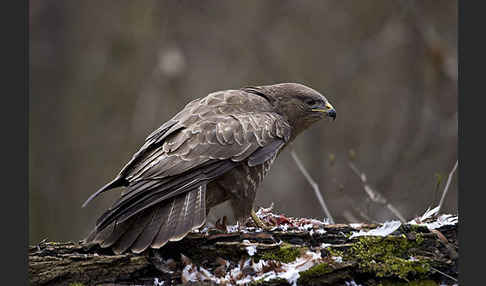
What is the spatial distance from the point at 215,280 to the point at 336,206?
466 cm

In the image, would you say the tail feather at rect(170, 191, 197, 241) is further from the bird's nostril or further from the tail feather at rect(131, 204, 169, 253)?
the bird's nostril

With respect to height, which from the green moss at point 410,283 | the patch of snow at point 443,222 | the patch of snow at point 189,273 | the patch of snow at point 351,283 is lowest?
the patch of snow at point 189,273

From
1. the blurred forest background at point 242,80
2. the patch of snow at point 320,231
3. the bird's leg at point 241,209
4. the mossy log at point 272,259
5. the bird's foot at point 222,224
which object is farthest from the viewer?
the blurred forest background at point 242,80

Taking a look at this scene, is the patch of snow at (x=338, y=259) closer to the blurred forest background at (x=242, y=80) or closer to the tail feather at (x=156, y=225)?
the tail feather at (x=156, y=225)

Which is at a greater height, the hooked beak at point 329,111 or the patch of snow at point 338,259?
the hooked beak at point 329,111

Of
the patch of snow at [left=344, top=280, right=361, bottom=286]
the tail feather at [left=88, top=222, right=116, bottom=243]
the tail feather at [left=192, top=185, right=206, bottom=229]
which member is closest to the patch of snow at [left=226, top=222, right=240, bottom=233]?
the tail feather at [left=192, top=185, right=206, bottom=229]

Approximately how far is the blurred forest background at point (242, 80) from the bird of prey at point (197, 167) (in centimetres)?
390

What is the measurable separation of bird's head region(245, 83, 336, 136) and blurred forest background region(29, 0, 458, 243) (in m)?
3.39

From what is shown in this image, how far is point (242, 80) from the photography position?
10.8 metres

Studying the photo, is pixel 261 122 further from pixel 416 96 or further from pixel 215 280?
pixel 416 96

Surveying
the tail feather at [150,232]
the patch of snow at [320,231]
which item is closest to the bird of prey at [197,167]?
the tail feather at [150,232]

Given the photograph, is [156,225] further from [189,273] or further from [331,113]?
[331,113]

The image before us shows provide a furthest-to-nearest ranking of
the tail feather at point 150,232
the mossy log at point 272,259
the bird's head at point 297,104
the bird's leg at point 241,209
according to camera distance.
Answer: the bird's head at point 297,104, the bird's leg at point 241,209, the tail feather at point 150,232, the mossy log at point 272,259

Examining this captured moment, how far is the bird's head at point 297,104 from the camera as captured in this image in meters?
5.61
